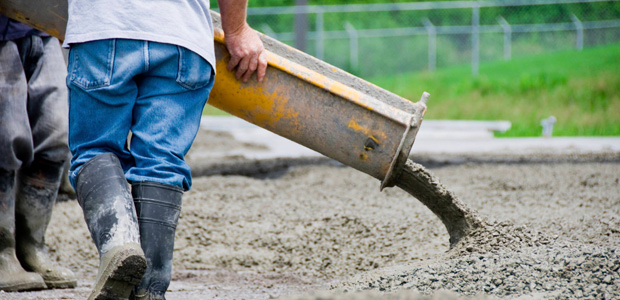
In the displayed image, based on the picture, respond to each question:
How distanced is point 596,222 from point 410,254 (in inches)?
35.3

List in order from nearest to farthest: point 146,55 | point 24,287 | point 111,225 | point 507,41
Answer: point 111,225
point 146,55
point 24,287
point 507,41

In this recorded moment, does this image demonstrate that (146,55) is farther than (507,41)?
No

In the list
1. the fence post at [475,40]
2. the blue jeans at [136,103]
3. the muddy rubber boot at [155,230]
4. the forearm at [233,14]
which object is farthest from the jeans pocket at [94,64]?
the fence post at [475,40]

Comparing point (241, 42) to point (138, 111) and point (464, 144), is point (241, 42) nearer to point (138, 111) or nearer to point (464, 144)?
point (138, 111)

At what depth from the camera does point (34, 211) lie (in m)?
2.92

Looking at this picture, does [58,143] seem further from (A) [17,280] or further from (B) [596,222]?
(B) [596,222]

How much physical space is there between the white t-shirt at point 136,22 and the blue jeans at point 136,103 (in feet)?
0.09

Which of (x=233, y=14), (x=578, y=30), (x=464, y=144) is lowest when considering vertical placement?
(x=233, y=14)

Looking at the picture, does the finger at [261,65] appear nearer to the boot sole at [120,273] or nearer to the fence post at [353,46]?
the boot sole at [120,273]

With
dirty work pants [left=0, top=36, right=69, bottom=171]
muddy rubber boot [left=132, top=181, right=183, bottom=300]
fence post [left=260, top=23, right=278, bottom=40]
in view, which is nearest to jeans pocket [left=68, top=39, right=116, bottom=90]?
muddy rubber boot [left=132, top=181, right=183, bottom=300]

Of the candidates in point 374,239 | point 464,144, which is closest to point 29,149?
point 374,239

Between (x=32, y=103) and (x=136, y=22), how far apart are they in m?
1.10

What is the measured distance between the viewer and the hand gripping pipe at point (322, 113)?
2.52m

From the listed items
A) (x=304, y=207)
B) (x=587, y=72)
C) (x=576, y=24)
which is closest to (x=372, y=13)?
(x=576, y=24)
